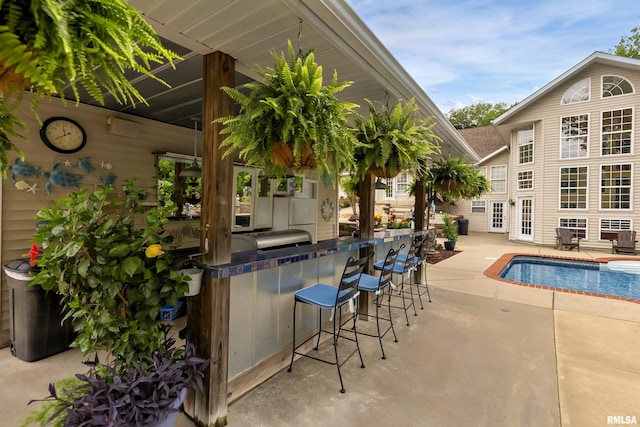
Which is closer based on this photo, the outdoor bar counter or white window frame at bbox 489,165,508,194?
the outdoor bar counter

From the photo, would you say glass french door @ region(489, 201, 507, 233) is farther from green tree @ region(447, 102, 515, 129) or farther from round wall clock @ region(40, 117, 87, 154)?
round wall clock @ region(40, 117, 87, 154)

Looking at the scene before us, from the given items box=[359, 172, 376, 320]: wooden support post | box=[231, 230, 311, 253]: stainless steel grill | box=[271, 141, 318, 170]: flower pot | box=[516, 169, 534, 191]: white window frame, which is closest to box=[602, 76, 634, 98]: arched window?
box=[516, 169, 534, 191]: white window frame

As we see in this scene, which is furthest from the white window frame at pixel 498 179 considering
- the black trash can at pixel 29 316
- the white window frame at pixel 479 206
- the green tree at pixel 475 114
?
the black trash can at pixel 29 316

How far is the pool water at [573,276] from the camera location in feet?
22.2

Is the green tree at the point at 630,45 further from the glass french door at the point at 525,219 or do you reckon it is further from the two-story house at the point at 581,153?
the glass french door at the point at 525,219

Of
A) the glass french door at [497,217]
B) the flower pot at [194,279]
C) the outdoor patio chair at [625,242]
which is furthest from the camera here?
the glass french door at [497,217]

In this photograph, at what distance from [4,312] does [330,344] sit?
354 cm

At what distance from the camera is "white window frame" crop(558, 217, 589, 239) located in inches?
442

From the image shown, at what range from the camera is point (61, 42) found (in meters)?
0.70

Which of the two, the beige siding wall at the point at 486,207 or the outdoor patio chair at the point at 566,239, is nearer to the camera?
the outdoor patio chair at the point at 566,239

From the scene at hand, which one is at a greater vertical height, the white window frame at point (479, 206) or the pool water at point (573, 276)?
the white window frame at point (479, 206)

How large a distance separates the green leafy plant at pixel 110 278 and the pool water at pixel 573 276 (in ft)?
26.0

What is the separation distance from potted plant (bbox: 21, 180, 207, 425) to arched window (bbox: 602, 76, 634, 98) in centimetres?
1488

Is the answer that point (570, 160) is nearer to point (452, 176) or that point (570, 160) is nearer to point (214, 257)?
point (452, 176)
